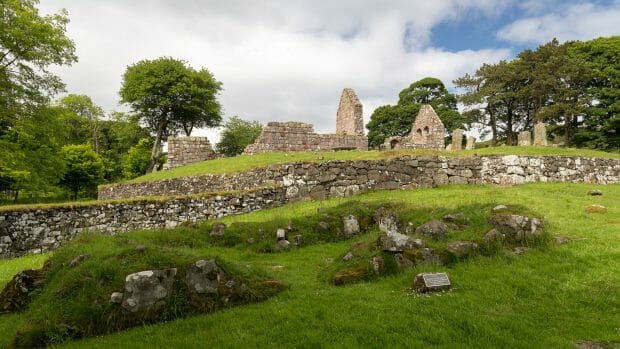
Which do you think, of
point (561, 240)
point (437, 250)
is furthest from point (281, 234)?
point (561, 240)

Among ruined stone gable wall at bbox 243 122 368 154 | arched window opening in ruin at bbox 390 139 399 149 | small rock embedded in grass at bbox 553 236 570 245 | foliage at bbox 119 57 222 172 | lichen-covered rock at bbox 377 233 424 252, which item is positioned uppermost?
foliage at bbox 119 57 222 172

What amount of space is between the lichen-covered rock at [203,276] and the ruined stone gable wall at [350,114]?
21.8 meters

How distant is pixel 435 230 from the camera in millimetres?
9336

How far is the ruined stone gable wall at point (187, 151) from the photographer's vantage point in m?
26.4

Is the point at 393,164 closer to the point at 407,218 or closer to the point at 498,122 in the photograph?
the point at 407,218

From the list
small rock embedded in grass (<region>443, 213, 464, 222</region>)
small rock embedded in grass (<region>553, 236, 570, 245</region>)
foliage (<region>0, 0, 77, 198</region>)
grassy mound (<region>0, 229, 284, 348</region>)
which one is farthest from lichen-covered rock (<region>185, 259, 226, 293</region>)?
foliage (<region>0, 0, 77, 198</region>)

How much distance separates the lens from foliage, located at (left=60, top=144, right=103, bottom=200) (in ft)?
124

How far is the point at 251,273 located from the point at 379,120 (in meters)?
56.4

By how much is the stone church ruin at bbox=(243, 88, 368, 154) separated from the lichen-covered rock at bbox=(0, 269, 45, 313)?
59.1ft

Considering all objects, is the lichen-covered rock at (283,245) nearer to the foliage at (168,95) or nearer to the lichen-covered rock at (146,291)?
the lichen-covered rock at (146,291)

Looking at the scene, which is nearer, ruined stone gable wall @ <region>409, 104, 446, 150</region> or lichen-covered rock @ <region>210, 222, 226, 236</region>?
lichen-covered rock @ <region>210, 222, 226, 236</region>

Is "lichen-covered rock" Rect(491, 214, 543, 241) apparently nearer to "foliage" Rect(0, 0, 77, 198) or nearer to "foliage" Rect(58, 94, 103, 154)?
"foliage" Rect(0, 0, 77, 198)

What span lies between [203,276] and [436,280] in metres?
4.23

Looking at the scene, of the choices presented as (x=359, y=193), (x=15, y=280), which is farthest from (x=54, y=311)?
(x=359, y=193)
